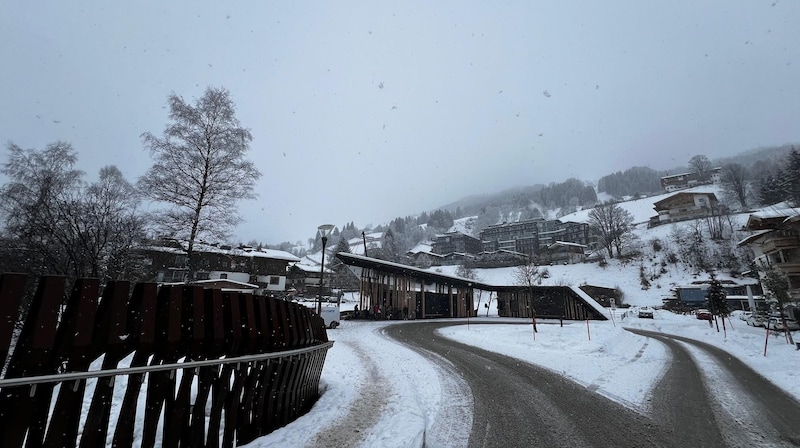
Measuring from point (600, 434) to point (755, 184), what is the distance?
12076 cm

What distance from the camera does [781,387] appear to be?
8.31 metres

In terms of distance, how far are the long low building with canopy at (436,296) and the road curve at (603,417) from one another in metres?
21.4

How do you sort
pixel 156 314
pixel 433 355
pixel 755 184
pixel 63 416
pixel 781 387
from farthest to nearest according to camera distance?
1. pixel 755 184
2. pixel 433 355
3. pixel 781 387
4. pixel 156 314
5. pixel 63 416

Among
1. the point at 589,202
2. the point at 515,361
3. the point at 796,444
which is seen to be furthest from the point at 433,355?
the point at 589,202

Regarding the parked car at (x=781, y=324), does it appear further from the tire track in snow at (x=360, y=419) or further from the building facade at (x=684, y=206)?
the building facade at (x=684, y=206)

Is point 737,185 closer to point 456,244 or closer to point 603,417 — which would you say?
point 456,244

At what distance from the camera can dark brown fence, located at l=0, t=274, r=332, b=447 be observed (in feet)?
7.66

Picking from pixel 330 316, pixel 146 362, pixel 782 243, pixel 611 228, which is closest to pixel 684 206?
pixel 611 228

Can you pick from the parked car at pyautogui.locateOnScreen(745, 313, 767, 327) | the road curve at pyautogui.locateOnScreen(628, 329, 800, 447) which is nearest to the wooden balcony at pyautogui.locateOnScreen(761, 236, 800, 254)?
the parked car at pyautogui.locateOnScreen(745, 313, 767, 327)

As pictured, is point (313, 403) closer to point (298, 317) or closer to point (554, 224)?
point (298, 317)

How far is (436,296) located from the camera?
3725 centimetres

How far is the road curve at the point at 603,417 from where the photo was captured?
4.60 m

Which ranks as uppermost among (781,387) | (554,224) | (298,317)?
(554,224)

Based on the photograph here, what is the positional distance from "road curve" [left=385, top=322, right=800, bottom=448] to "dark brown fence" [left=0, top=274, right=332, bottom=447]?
2.80 meters
